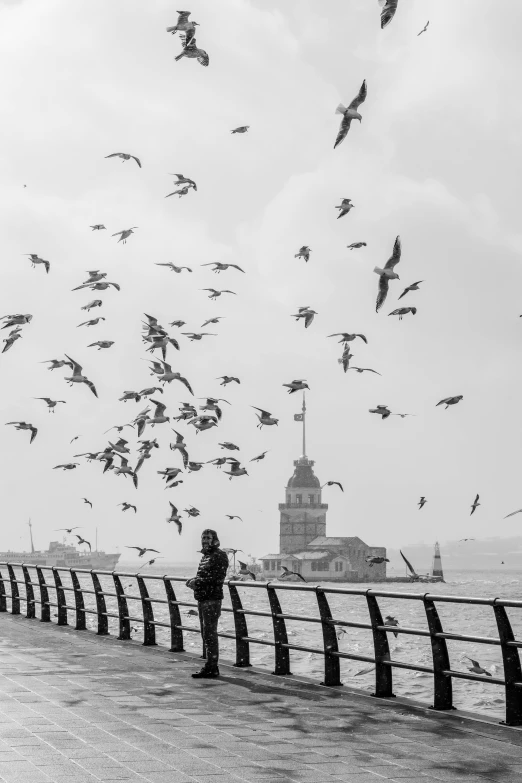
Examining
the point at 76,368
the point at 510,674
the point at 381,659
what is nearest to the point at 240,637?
the point at 381,659

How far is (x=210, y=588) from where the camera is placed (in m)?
16.1

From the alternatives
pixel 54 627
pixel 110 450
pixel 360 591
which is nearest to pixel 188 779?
pixel 360 591

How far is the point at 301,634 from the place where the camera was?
9288 centimetres

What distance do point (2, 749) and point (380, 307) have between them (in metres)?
8.26

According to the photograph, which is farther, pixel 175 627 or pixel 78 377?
pixel 78 377

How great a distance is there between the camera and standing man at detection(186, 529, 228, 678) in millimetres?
15836

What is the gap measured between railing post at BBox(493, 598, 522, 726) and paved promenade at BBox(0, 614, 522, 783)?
0.29 meters

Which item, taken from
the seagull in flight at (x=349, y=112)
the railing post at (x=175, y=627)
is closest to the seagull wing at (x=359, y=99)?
the seagull in flight at (x=349, y=112)

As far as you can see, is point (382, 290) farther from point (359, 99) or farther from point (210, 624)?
point (210, 624)

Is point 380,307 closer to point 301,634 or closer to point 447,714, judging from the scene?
point 447,714

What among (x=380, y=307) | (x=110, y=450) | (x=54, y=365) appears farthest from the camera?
(x=110, y=450)

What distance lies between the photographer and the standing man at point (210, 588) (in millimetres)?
15836

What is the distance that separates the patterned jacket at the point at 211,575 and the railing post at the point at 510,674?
486 cm

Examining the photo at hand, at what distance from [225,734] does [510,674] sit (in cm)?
266
